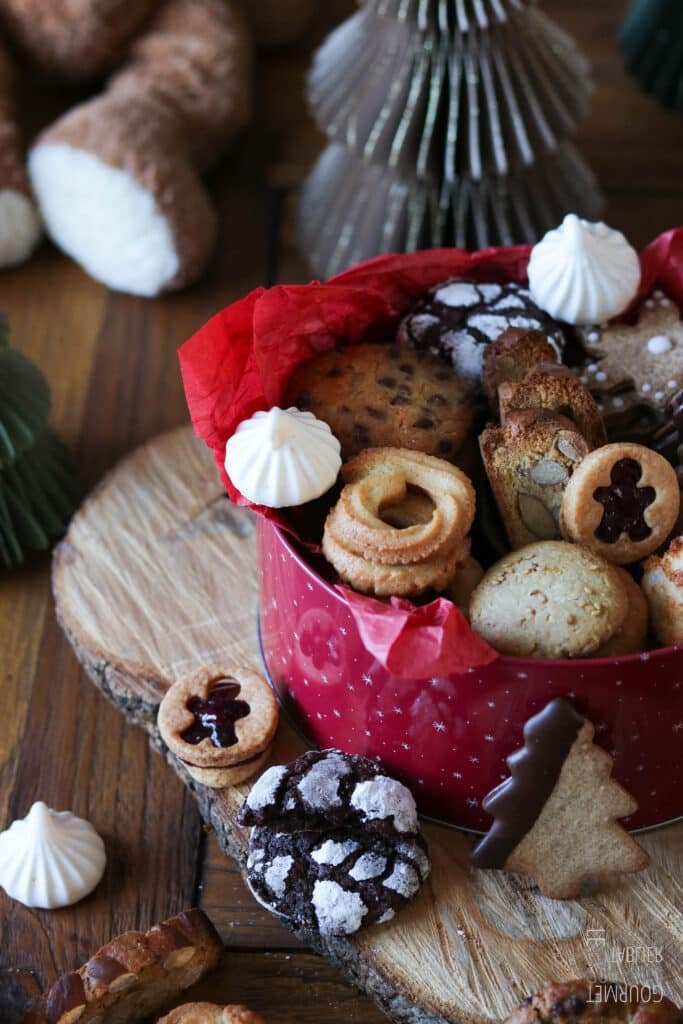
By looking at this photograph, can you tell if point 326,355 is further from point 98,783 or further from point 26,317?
point 26,317

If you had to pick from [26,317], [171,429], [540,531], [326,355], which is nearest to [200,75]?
[26,317]

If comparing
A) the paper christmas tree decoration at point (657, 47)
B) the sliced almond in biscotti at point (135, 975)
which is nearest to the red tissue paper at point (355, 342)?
the sliced almond in biscotti at point (135, 975)

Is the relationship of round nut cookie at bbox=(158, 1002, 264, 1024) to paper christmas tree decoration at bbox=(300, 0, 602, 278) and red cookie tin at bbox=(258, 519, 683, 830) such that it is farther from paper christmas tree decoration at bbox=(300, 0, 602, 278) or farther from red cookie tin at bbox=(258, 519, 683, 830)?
paper christmas tree decoration at bbox=(300, 0, 602, 278)

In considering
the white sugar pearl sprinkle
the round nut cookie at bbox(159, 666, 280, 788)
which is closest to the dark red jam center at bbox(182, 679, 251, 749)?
the round nut cookie at bbox(159, 666, 280, 788)

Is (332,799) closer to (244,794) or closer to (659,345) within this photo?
(244,794)

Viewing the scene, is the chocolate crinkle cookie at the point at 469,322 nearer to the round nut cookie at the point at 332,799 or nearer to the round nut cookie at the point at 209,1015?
the round nut cookie at the point at 332,799

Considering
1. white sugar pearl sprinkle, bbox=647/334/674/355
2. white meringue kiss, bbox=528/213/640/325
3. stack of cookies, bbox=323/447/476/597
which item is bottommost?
white sugar pearl sprinkle, bbox=647/334/674/355
